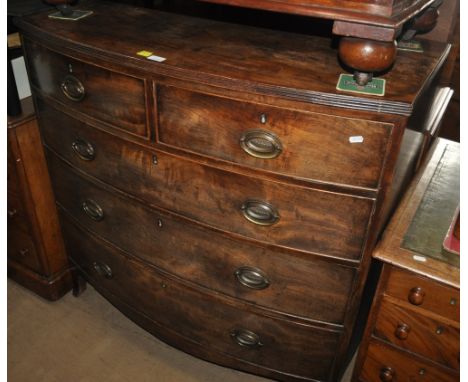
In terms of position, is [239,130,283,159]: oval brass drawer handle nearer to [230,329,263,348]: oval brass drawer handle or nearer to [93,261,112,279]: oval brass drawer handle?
[230,329,263,348]: oval brass drawer handle

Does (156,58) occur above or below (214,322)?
above

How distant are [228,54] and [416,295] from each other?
822mm

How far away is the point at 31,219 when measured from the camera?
2000 millimetres

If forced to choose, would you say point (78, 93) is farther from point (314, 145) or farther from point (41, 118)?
point (314, 145)

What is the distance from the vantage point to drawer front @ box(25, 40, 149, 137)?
1.35 metres

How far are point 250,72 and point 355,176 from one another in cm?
36

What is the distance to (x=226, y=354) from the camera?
168cm

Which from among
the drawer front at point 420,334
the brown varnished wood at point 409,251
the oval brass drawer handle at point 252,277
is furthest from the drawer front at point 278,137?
the drawer front at point 420,334

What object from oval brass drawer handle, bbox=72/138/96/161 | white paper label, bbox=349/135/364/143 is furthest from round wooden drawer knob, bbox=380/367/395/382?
oval brass drawer handle, bbox=72/138/96/161

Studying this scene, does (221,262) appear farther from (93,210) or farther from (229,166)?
(93,210)

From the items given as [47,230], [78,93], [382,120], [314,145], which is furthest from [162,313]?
[382,120]

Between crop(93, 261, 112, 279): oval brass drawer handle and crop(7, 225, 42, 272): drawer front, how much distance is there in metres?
0.38

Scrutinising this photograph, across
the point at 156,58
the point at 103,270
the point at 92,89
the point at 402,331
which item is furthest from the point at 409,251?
the point at 103,270

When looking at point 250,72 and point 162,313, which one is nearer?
point 250,72
